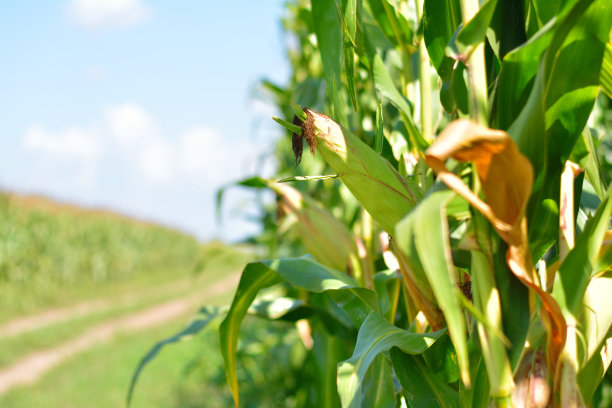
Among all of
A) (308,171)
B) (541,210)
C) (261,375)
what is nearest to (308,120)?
(541,210)

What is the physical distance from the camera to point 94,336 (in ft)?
22.8

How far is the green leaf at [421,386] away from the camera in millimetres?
587

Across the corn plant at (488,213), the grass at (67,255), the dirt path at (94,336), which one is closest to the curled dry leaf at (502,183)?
the corn plant at (488,213)

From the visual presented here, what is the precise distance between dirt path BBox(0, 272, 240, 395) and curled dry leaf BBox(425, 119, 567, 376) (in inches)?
212

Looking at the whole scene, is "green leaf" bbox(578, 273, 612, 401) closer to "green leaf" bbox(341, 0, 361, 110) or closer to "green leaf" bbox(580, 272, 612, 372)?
"green leaf" bbox(580, 272, 612, 372)

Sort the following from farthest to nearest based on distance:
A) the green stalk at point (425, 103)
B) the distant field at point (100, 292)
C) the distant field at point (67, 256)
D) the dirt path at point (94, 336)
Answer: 1. the distant field at point (67, 256)
2. the dirt path at point (94, 336)
3. the distant field at point (100, 292)
4. the green stalk at point (425, 103)

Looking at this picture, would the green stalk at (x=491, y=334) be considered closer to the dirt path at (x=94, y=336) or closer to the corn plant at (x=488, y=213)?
the corn plant at (x=488, y=213)

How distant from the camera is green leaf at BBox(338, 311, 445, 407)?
50cm

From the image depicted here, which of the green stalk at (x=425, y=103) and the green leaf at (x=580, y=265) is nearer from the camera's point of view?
the green leaf at (x=580, y=265)

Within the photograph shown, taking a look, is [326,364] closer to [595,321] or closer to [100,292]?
[595,321]

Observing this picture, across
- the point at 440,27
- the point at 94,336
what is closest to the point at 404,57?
the point at 440,27

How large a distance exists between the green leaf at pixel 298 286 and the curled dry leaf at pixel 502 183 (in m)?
0.22

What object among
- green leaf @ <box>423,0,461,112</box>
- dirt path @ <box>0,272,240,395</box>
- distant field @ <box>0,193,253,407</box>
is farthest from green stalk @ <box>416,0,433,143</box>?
dirt path @ <box>0,272,240,395</box>

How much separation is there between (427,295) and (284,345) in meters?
1.95
